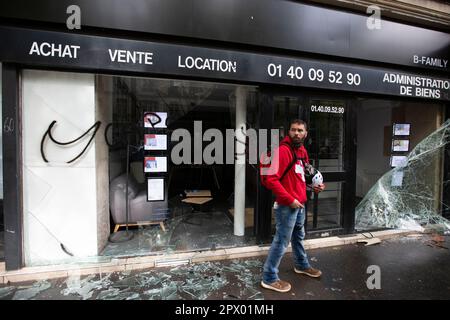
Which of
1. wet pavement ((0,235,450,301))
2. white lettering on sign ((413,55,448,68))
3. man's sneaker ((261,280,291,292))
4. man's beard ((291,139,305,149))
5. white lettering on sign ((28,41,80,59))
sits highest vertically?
white lettering on sign ((413,55,448,68))

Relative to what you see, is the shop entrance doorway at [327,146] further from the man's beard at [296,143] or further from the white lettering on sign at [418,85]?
the man's beard at [296,143]

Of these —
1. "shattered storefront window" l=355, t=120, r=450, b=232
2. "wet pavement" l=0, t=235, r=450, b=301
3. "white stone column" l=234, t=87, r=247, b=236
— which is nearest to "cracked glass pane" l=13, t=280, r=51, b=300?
"wet pavement" l=0, t=235, r=450, b=301

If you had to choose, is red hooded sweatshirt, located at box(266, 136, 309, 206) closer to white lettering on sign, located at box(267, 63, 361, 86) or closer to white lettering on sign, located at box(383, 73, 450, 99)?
white lettering on sign, located at box(267, 63, 361, 86)

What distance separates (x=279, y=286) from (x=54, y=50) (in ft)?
12.2

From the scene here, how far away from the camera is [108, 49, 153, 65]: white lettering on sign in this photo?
3.10m

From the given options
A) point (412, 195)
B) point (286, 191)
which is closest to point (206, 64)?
point (286, 191)

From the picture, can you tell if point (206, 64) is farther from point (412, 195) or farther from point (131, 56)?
point (412, 195)

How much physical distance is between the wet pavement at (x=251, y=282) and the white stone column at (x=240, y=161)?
0.76m

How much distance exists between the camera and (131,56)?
314 cm

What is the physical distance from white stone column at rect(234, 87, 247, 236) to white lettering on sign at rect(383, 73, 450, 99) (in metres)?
2.43

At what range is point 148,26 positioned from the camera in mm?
3189
